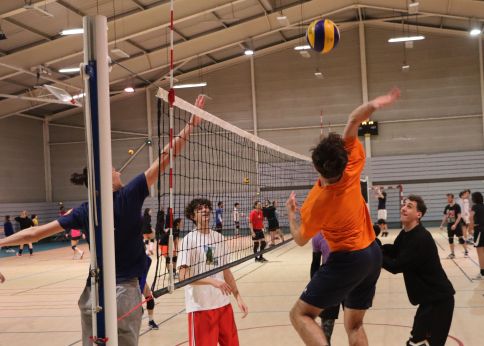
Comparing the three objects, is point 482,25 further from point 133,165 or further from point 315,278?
point 315,278

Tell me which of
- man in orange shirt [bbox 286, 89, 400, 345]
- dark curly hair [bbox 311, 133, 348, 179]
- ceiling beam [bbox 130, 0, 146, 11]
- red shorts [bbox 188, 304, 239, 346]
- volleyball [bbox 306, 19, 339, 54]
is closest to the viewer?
dark curly hair [bbox 311, 133, 348, 179]

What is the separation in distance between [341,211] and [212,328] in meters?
1.57

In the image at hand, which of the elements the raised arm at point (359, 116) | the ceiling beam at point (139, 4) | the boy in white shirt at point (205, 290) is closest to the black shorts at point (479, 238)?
the boy in white shirt at point (205, 290)

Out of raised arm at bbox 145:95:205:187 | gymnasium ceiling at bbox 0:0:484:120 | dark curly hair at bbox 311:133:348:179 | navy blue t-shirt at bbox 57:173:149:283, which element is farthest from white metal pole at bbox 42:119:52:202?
dark curly hair at bbox 311:133:348:179

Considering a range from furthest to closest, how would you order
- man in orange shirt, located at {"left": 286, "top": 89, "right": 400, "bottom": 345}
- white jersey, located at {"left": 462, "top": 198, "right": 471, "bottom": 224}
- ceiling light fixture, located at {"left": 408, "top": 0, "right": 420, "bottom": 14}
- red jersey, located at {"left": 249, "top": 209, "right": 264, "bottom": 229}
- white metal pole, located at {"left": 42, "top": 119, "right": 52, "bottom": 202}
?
white metal pole, located at {"left": 42, "top": 119, "right": 52, "bottom": 202}, ceiling light fixture, located at {"left": 408, "top": 0, "right": 420, "bottom": 14}, white jersey, located at {"left": 462, "top": 198, "right": 471, "bottom": 224}, red jersey, located at {"left": 249, "top": 209, "right": 264, "bottom": 229}, man in orange shirt, located at {"left": 286, "top": 89, "right": 400, "bottom": 345}

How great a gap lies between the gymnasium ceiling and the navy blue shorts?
13345 mm

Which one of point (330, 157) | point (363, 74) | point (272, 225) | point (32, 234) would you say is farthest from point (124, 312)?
point (363, 74)

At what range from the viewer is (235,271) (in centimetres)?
1348

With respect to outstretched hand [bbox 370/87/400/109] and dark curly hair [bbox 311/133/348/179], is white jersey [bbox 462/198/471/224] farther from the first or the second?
dark curly hair [bbox 311/133/348/179]

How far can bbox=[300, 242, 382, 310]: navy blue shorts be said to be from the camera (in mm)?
3482

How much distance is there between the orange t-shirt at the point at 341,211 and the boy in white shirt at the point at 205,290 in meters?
1.07

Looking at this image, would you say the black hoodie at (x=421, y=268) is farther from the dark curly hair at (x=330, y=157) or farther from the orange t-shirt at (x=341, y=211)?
the dark curly hair at (x=330, y=157)

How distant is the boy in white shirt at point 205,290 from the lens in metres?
4.37

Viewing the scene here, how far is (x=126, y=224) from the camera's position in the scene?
3393 mm
